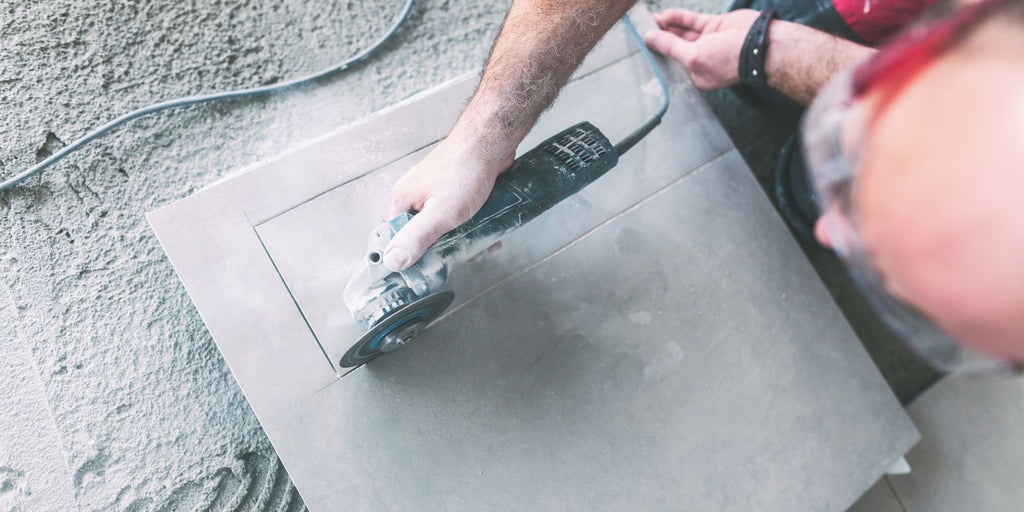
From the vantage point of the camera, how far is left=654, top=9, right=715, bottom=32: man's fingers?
1.38 meters

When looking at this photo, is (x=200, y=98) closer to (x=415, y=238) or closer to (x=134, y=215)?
(x=134, y=215)

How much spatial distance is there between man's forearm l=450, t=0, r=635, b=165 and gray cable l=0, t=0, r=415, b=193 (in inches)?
16.6

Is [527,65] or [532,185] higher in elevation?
[527,65]

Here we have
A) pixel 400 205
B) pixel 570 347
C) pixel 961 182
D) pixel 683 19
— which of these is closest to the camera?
pixel 961 182

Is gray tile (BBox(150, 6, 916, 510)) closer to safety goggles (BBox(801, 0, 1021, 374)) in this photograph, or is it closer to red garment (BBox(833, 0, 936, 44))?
red garment (BBox(833, 0, 936, 44))

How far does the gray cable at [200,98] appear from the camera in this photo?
1.13m

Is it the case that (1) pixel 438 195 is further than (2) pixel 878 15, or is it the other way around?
(2) pixel 878 15

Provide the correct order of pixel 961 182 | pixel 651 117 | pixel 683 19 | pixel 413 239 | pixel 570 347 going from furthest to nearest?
pixel 683 19 → pixel 651 117 → pixel 570 347 → pixel 413 239 → pixel 961 182

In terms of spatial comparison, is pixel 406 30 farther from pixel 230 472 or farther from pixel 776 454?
pixel 776 454

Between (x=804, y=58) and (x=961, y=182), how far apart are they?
92 centimetres

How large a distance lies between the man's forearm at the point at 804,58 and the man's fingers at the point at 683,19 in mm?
176

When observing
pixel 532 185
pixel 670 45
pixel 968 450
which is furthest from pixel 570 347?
pixel 968 450

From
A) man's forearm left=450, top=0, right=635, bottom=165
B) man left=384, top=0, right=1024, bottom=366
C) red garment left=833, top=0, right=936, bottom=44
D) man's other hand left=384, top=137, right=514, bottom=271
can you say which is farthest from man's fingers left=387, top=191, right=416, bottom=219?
red garment left=833, top=0, right=936, bottom=44

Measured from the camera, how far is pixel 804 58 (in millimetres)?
1207
